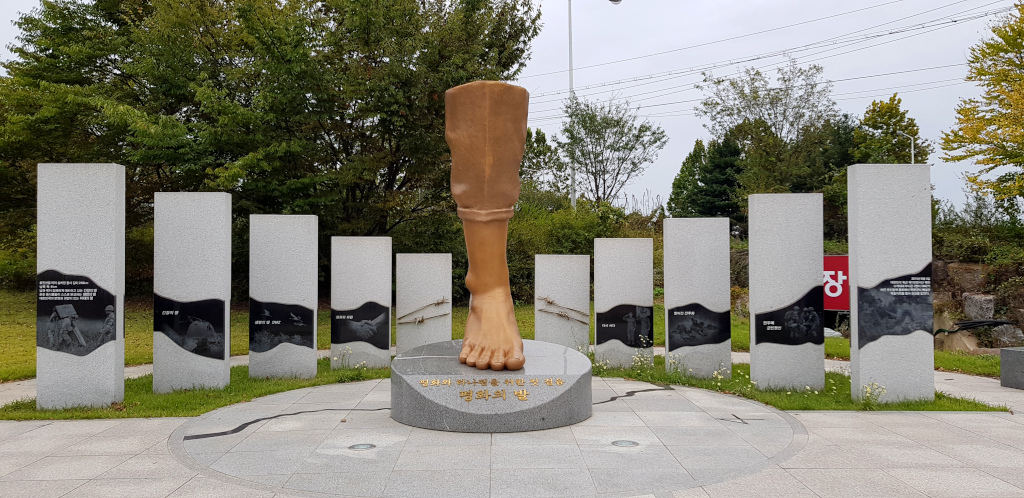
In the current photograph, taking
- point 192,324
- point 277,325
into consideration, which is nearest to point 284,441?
point 192,324

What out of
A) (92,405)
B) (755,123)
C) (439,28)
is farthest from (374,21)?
(755,123)

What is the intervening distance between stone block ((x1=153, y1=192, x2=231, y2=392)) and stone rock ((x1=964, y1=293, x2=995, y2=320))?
1573 cm

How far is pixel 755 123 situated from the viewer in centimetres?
2525

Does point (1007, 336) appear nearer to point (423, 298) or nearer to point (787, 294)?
point (787, 294)

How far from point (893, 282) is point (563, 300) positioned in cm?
446

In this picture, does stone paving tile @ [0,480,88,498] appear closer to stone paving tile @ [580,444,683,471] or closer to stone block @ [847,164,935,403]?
stone paving tile @ [580,444,683,471]

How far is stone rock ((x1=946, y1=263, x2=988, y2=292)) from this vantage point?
1513cm

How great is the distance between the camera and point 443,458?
4.77 metres

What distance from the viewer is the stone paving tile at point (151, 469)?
14.5ft

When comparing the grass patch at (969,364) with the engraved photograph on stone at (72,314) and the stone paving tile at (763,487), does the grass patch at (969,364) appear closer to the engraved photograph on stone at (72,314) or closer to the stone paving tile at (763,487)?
the stone paving tile at (763,487)

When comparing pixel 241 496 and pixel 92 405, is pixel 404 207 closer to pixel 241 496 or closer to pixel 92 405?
pixel 92 405

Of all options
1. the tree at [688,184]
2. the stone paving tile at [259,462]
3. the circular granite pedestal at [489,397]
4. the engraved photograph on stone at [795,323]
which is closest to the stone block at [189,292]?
the circular granite pedestal at [489,397]

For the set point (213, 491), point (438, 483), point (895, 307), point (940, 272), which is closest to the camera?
point (213, 491)

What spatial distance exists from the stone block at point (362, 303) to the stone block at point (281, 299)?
76 centimetres
